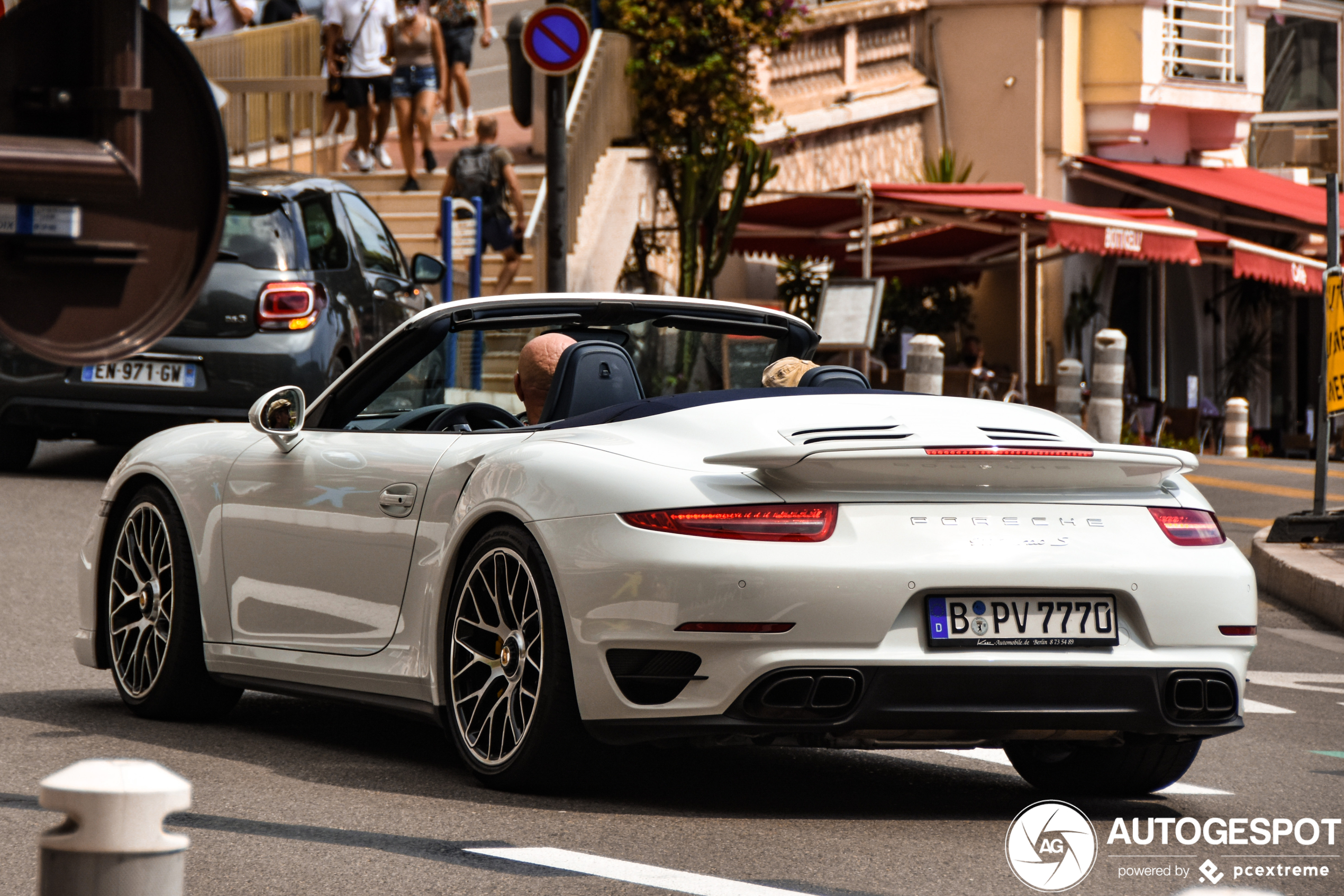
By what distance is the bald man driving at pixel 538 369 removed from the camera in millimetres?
6148

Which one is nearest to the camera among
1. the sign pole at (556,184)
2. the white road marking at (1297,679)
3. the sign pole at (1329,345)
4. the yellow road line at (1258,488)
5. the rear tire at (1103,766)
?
the rear tire at (1103,766)

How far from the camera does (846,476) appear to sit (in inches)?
196

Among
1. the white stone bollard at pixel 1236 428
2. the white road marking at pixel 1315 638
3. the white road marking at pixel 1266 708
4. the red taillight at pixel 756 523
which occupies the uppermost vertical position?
the red taillight at pixel 756 523

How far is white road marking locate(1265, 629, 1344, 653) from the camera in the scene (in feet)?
A: 32.2

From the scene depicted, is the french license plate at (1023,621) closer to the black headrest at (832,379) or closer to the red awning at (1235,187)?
the black headrest at (832,379)

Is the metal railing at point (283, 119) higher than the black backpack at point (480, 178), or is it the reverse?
the metal railing at point (283, 119)

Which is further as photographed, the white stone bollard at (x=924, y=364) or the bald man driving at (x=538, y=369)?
the white stone bollard at (x=924, y=364)

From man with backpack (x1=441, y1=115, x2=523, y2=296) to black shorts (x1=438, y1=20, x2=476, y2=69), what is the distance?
5.58 m

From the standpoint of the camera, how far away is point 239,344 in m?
12.2

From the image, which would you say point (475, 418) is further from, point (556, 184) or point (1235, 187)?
point (1235, 187)

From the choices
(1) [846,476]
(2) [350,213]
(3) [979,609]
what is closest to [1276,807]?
(3) [979,609]

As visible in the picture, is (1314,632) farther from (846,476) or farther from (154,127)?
(154,127)

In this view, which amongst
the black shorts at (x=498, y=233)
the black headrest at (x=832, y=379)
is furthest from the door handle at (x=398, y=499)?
the black shorts at (x=498, y=233)

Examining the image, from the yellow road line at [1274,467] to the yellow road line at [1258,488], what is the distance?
1210mm
